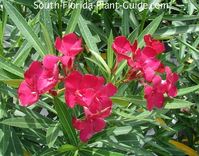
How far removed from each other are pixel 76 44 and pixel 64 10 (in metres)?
0.62

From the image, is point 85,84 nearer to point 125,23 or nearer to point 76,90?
point 76,90

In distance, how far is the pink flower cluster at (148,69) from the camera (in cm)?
96

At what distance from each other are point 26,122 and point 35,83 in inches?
7.9

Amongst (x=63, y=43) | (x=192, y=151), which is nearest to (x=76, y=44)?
(x=63, y=43)

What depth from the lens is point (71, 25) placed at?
1126mm

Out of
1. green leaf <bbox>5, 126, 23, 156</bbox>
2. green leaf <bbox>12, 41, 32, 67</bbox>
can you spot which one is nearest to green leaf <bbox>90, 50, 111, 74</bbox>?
green leaf <bbox>12, 41, 32, 67</bbox>

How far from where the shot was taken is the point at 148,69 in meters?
0.96

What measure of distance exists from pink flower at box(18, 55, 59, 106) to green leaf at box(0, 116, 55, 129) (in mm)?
130

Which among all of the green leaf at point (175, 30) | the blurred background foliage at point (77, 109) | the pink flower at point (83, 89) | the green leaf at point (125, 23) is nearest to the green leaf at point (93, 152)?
the blurred background foliage at point (77, 109)

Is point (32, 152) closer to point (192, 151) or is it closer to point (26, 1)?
point (26, 1)

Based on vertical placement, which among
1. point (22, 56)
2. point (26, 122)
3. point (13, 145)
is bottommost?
point (13, 145)

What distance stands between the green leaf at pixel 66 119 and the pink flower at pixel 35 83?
84 mm

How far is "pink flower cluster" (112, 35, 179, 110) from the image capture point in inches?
37.7

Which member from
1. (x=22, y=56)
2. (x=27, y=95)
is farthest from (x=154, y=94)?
(x=22, y=56)
